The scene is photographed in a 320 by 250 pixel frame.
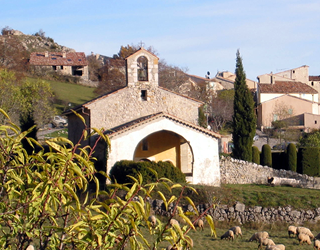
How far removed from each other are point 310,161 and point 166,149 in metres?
12.1

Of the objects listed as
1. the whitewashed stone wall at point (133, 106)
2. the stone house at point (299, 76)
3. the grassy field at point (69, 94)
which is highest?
the stone house at point (299, 76)

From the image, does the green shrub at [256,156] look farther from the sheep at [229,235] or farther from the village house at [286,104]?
the village house at [286,104]

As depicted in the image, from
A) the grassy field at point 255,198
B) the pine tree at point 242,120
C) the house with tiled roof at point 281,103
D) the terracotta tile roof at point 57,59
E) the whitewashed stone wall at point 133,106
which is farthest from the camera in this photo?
the terracotta tile roof at point 57,59

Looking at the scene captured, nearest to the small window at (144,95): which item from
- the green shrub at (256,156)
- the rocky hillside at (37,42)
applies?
the green shrub at (256,156)

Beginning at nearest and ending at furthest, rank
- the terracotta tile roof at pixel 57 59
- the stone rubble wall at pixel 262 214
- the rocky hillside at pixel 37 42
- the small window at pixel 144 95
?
the stone rubble wall at pixel 262 214, the small window at pixel 144 95, the terracotta tile roof at pixel 57 59, the rocky hillside at pixel 37 42

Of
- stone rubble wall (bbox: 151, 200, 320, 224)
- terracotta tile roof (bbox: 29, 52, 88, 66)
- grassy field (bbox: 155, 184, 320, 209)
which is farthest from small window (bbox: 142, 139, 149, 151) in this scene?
terracotta tile roof (bbox: 29, 52, 88, 66)

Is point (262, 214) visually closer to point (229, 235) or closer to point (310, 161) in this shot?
point (229, 235)

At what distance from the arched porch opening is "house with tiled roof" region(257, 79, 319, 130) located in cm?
3310

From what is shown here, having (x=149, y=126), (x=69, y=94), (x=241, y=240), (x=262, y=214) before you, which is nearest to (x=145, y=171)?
(x=149, y=126)

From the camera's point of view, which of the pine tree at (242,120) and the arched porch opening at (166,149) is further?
the pine tree at (242,120)

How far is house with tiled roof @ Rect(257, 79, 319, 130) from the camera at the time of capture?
54.3 meters

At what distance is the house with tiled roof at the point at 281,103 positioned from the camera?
2136 inches

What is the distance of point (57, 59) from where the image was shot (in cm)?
7238

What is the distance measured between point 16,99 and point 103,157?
1359 cm
